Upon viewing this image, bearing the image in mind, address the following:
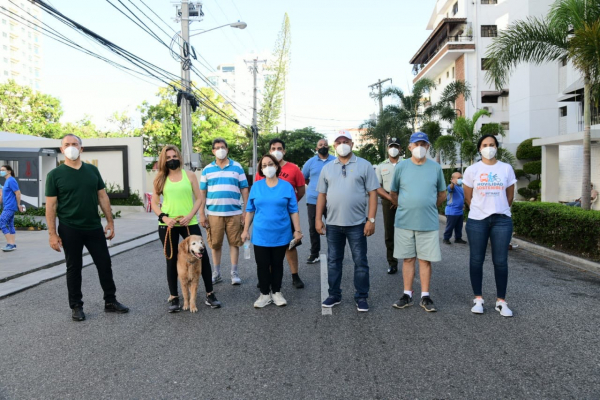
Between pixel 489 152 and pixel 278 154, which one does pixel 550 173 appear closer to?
pixel 489 152

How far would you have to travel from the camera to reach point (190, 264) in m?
5.45

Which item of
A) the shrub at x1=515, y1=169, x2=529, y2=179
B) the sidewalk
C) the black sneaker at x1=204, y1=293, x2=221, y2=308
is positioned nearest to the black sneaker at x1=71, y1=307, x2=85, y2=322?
the black sneaker at x1=204, y1=293, x2=221, y2=308

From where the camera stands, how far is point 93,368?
12.9ft

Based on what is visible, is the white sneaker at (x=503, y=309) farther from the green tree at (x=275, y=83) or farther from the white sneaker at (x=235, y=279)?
the green tree at (x=275, y=83)

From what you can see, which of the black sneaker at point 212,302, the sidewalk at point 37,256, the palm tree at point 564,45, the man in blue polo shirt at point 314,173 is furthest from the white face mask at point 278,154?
the palm tree at point 564,45

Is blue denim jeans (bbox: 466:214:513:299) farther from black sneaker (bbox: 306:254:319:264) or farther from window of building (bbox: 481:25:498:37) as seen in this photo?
window of building (bbox: 481:25:498:37)

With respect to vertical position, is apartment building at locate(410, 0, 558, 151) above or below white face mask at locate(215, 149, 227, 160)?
above

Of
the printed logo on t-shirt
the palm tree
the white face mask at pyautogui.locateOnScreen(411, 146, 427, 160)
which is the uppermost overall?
the palm tree

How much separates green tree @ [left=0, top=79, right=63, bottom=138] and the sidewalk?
39.6 metres

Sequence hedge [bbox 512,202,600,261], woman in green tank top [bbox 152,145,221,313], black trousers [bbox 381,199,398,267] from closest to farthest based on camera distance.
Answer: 1. woman in green tank top [bbox 152,145,221,313]
2. black trousers [bbox 381,199,398,267]
3. hedge [bbox 512,202,600,261]

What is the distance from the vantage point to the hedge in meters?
8.77

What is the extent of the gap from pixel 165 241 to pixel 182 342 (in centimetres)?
144

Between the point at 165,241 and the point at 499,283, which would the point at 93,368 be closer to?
the point at 165,241

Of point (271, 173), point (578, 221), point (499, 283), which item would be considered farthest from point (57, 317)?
point (578, 221)
